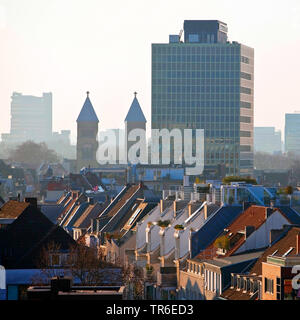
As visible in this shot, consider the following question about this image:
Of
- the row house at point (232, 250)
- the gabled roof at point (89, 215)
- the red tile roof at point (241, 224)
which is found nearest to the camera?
the row house at point (232, 250)

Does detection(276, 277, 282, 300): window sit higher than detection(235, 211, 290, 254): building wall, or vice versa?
detection(235, 211, 290, 254): building wall

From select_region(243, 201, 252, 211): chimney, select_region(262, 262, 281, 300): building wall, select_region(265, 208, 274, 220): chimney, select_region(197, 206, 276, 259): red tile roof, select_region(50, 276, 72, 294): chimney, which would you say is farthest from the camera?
select_region(243, 201, 252, 211): chimney

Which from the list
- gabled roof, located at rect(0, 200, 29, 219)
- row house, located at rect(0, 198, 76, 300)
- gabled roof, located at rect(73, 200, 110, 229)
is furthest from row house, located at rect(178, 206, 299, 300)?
gabled roof, located at rect(73, 200, 110, 229)

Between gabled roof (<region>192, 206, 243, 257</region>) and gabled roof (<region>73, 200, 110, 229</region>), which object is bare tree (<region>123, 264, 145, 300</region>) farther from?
gabled roof (<region>73, 200, 110, 229</region>)

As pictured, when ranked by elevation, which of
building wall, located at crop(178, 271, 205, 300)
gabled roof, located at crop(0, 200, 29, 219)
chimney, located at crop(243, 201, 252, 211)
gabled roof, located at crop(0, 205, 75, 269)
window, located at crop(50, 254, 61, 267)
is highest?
chimney, located at crop(243, 201, 252, 211)

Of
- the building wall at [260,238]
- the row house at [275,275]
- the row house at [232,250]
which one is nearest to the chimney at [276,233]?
the row house at [275,275]

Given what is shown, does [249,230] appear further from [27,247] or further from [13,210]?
[13,210]

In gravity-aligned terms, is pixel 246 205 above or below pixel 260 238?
above

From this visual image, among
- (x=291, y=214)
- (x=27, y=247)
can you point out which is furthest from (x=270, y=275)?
(x=291, y=214)

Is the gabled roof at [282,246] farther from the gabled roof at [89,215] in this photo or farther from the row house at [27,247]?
the gabled roof at [89,215]

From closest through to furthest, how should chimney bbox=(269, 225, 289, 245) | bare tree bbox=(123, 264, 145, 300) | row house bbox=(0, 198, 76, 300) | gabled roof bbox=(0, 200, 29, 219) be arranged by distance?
chimney bbox=(269, 225, 289, 245) → row house bbox=(0, 198, 76, 300) → bare tree bbox=(123, 264, 145, 300) → gabled roof bbox=(0, 200, 29, 219)
